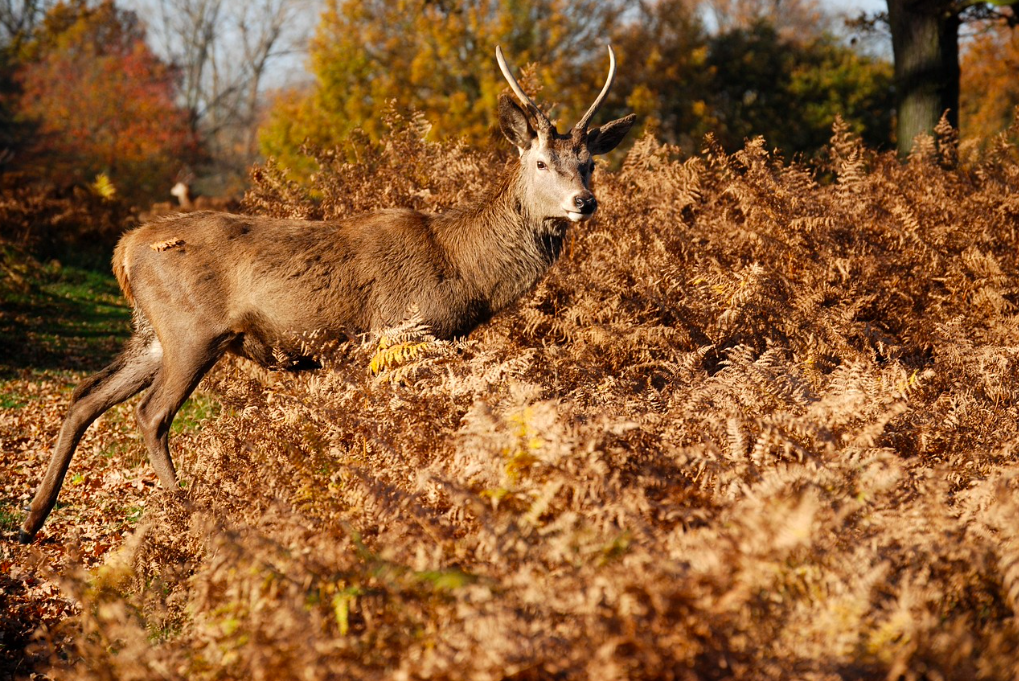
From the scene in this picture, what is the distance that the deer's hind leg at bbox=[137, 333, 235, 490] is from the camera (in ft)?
18.6

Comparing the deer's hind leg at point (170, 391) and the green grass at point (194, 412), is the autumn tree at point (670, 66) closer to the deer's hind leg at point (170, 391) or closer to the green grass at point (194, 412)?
the green grass at point (194, 412)

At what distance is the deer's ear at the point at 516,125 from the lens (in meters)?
6.32

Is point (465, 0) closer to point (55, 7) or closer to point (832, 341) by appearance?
point (832, 341)

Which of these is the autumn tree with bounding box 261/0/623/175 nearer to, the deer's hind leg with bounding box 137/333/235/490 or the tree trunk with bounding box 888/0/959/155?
the tree trunk with bounding box 888/0/959/155

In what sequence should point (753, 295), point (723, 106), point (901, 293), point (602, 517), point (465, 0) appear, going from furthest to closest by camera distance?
point (723, 106) → point (465, 0) → point (901, 293) → point (753, 295) → point (602, 517)

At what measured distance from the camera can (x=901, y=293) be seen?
6996mm

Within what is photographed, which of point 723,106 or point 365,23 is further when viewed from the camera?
point 723,106

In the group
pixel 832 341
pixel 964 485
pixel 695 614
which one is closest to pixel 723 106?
pixel 832 341

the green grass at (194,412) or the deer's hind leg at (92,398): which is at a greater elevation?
the deer's hind leg at (92,398)

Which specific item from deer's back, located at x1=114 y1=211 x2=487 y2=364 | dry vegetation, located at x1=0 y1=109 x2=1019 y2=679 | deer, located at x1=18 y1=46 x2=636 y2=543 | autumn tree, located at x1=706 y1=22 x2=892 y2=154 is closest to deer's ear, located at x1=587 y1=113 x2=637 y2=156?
deer, located at x1=18 y1=46 x2=636 y2=543

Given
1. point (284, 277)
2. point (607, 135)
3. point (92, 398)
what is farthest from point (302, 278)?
point (607, 135)

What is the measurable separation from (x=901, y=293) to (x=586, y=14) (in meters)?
19.9

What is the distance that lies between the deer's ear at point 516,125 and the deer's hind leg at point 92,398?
316 cm

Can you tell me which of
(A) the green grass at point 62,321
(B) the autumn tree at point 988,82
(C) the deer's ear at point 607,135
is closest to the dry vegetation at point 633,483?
(C) the deer's ear at point 607,135
